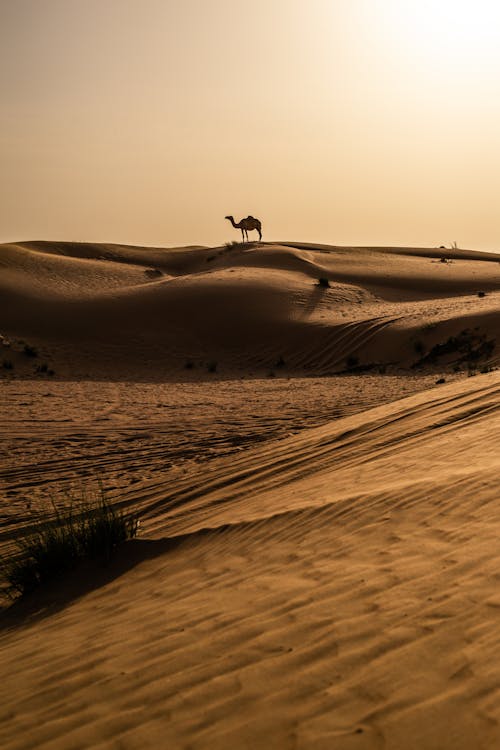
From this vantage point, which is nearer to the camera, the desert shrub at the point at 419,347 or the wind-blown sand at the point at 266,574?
the wind-blown sand at the point at 266,574

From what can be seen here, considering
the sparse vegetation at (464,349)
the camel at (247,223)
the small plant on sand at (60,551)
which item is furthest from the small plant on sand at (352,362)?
the camel at (247,223)

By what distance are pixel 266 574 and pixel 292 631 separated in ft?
3.64

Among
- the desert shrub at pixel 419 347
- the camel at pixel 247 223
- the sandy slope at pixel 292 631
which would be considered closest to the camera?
the sandy slope at pixel 292 631

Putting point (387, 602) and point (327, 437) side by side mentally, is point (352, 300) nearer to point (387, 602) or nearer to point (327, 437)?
point (327, 437)

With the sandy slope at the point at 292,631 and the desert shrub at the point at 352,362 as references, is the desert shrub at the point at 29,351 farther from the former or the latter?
the sandy slope at the point at 292,631

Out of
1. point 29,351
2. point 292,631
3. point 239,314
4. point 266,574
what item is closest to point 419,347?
point 239,314

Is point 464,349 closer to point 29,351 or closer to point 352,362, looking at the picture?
point 352,362

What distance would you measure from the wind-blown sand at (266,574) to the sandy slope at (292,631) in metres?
0.01

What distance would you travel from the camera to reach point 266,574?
497 cm

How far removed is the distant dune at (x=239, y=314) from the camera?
80.4ft

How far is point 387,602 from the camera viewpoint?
4004mm

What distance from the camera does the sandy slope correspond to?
9.93 feet

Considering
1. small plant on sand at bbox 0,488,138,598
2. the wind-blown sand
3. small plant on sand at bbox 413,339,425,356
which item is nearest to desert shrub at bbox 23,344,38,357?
the wind-blown sand

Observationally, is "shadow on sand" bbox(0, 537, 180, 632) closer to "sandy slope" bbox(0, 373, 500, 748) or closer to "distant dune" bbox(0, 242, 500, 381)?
"sandy slope" bbox(0, 373, 500, 748)
